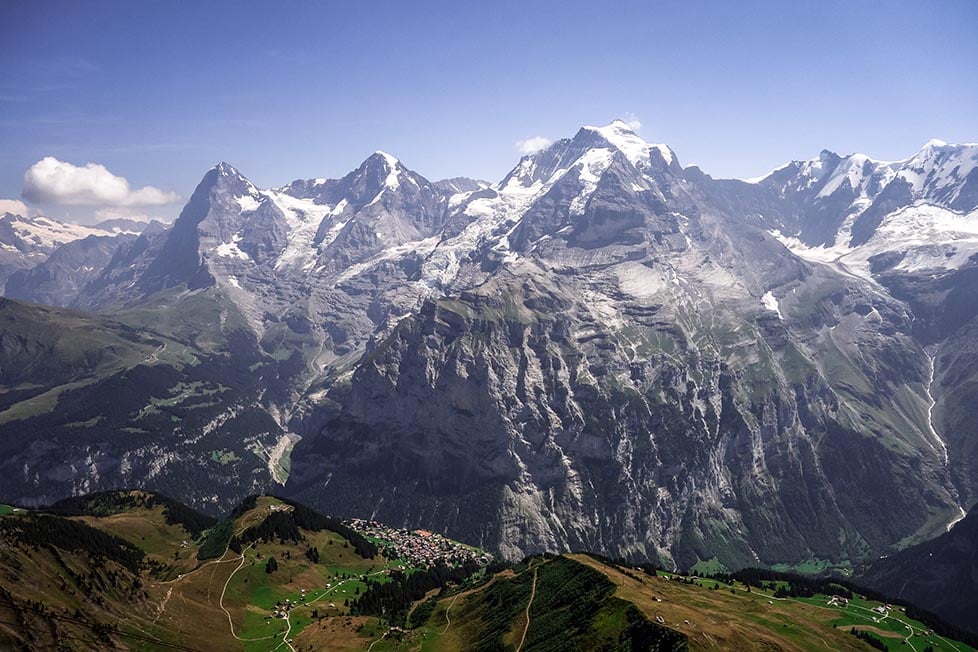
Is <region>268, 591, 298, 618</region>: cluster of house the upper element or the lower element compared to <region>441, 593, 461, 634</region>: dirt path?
lower

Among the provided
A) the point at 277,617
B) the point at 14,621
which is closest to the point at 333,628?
the point at 277,617

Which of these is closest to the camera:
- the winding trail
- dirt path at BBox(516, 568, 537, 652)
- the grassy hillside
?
the grassy hillside

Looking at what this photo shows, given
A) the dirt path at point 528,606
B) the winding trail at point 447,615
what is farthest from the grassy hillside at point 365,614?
the winding trail at point 447,615

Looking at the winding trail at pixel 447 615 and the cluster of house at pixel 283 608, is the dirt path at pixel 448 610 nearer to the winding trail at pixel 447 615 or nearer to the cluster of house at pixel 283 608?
the winding trail at pixel 447 615

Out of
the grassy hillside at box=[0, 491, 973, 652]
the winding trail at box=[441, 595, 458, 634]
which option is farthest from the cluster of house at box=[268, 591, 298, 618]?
the winding trail at box=[441, 595, 458, 634]

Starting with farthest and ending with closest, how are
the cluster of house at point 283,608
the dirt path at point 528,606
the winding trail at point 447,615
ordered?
the cluster of house at point 283,608
the winding trail at point 447,615
the dirt path at point 528,606

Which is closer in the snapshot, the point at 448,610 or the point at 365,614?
the point at 448,610

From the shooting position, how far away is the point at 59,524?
589 feet

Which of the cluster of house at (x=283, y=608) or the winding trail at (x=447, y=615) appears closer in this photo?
the winding trail at (x=447, y=615)

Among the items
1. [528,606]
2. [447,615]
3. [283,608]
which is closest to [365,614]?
[283,608]

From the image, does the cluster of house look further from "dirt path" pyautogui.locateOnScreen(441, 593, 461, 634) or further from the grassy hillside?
"dirt path" pyautogui.locateOnScreen(441, 593, 461, 634)

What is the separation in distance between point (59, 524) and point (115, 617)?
6165 centimetres

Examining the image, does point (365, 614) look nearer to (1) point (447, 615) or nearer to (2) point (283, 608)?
(2) point (283, 608)

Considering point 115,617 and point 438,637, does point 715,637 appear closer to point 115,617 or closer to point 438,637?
point 438,637
